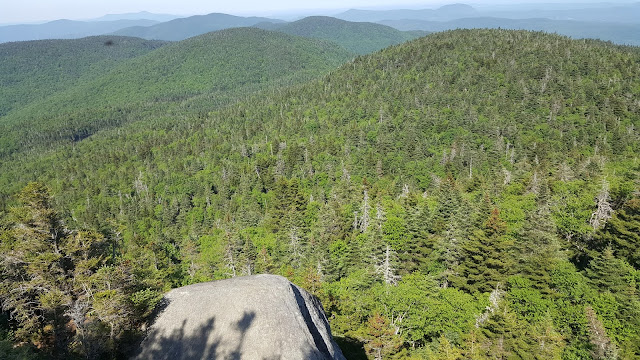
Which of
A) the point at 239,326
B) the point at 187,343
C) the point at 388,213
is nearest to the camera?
the point at 239,326

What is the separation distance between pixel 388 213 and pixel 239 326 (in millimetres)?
42559

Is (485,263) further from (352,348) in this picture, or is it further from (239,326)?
(239,326)

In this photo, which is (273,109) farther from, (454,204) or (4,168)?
(454,204)

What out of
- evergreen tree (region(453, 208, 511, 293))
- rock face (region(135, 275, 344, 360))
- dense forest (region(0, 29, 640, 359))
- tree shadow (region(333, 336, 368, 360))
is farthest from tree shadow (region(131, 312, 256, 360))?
evergreen tree (region(453, 208, 511, 293))

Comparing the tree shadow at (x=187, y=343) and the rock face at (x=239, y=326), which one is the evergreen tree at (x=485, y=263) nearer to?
the rock face at (x=239, y=326)

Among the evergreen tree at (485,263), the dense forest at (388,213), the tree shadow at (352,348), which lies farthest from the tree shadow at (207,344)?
the evergreen tree at (485,263)

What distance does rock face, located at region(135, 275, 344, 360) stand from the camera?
17.6 meters

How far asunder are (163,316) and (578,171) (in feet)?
311

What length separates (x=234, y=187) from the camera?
121 m

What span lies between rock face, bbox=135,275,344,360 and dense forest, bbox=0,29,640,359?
1989mm

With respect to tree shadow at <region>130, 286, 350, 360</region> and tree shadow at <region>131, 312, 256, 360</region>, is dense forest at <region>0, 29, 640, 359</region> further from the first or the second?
tree shadow at <region>130, 286, 350, 360</region>

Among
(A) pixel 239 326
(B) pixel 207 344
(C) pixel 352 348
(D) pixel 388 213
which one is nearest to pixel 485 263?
(C) pixel 352 348

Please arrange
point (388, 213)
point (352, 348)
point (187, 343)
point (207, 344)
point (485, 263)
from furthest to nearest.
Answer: point (388, 213) → point (485, 263) → point (352, 348) → point (187, 343) → point (207, 344)

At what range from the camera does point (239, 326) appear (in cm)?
1836
